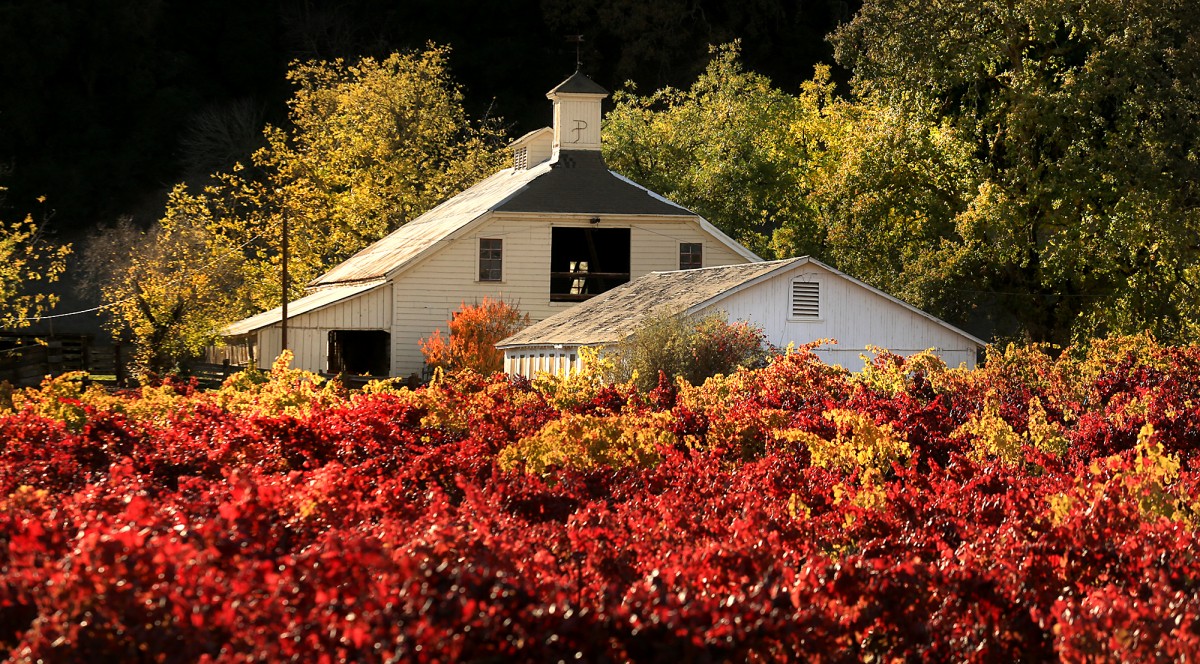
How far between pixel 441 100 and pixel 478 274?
17780 millimetres

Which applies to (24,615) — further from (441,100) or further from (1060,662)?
(441,100)

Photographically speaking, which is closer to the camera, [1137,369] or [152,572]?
[152,572]

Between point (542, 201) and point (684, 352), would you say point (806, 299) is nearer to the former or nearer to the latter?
point (684, 352)

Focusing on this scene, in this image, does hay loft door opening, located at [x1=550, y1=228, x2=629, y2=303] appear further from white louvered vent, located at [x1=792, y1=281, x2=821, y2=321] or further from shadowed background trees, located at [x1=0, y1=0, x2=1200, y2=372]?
white louvered vent, located at [x1=792, y1=281, x2=821, y2=321]

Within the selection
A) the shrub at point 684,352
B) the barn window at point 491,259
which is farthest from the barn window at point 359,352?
the shrub at point 684,352

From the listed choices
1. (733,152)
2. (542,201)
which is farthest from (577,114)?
(733,152)

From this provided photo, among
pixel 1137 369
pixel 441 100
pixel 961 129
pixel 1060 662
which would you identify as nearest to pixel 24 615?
pixel 1060 662

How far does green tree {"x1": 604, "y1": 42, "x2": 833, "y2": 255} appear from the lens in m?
55.4

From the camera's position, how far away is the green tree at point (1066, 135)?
37.0 metres

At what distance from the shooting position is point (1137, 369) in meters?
19.0

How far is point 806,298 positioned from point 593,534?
26118 millimetres

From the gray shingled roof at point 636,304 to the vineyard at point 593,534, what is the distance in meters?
16.9

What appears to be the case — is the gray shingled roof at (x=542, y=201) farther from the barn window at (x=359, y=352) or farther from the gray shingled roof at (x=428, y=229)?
the barn window at (x=359, y=352)

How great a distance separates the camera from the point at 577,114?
4962 centimetres
